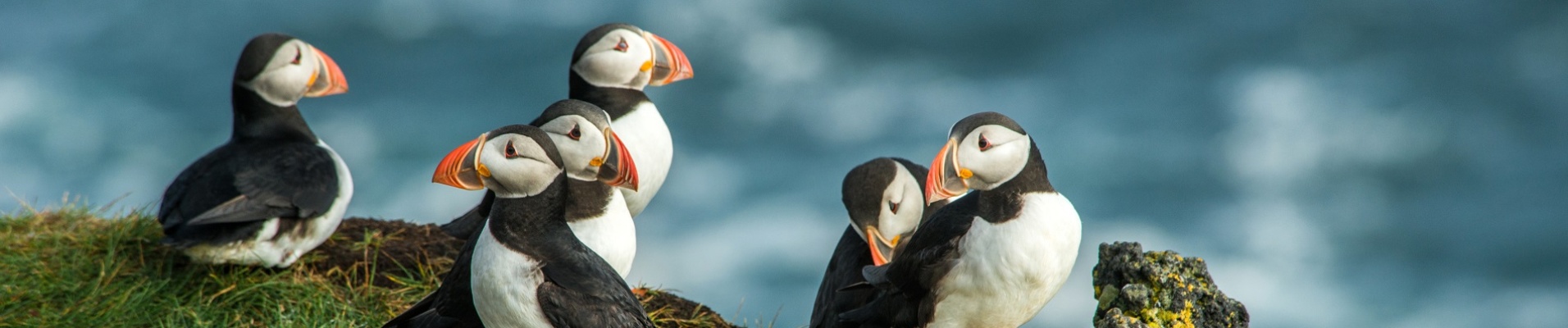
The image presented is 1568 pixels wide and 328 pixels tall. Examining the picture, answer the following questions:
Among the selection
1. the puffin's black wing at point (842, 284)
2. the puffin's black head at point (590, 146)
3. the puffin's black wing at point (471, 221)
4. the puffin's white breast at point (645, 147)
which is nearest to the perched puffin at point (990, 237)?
the puffin's black wing at point (842, 284)

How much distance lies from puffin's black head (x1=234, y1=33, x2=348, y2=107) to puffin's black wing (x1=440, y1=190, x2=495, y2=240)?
1506mm

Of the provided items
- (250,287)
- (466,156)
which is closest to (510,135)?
(466,156)

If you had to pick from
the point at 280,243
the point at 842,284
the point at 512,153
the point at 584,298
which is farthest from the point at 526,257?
the point at 280,243

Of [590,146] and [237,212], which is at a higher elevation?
[590,146]

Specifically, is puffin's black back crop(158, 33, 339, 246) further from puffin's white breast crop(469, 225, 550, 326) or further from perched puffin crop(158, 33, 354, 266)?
puffin's white breast crop(469, 225, 550, 326)

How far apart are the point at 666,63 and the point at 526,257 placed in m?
2.48

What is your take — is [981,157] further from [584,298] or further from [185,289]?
[185,289]

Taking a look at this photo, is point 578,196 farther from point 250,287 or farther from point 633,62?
point 250,287

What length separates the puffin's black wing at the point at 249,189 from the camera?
22.0ft

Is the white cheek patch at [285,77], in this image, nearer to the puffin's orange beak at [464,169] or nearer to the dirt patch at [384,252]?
the dirt patch at [384,252]

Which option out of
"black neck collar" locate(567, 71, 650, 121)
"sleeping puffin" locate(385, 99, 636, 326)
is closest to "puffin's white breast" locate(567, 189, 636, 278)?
"sleeping puffin" locate(385, 99, 636, 326)

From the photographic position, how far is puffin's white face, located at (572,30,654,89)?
669 centimetres

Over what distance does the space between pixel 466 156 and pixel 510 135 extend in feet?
0.57

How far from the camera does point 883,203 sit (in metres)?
5.62
